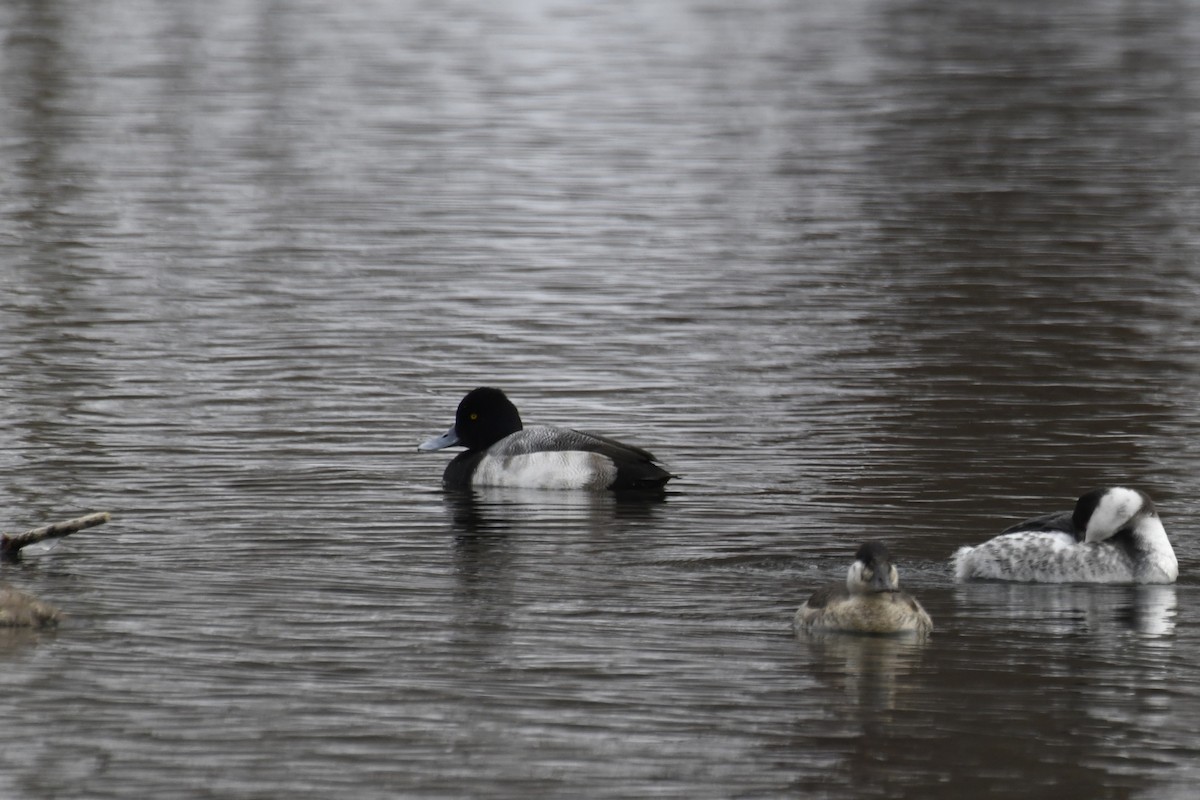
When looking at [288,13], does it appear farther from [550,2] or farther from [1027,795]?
[1027,795]

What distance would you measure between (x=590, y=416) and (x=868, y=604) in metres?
7.00

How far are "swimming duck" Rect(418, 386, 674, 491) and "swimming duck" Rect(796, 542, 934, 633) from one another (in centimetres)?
417

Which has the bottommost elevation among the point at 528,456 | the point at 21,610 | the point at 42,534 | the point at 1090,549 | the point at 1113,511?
the point at 21,610

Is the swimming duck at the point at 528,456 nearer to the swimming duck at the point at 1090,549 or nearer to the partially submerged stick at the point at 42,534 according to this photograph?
the swimming duck at the point at 1090,549

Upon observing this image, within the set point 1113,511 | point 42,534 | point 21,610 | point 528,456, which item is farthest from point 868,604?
point 528,456

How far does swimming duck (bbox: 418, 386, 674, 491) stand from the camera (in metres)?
15.9

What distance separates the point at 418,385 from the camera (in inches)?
782

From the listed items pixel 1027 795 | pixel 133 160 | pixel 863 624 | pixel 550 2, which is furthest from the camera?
pixel 550 2

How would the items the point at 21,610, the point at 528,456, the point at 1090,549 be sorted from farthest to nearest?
1. the point at 528,456
2. the point at 1090,549
3. the point at 21,610

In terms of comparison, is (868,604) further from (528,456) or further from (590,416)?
(590,416)

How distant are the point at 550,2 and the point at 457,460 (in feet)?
161

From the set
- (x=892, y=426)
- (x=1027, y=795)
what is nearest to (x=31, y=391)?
(x=892, y=426)

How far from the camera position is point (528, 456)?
16.4 metres

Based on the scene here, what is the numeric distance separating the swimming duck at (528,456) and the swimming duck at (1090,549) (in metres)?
3.34
